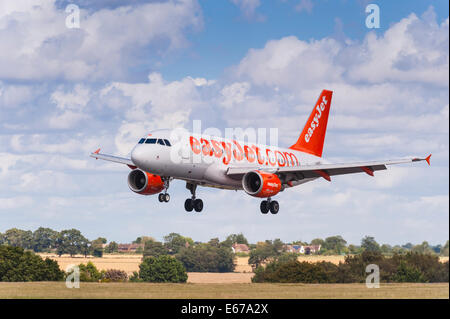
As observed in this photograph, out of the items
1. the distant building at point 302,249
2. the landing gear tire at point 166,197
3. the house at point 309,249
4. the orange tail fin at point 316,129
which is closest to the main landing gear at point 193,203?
the landing gear tire at point 166,197

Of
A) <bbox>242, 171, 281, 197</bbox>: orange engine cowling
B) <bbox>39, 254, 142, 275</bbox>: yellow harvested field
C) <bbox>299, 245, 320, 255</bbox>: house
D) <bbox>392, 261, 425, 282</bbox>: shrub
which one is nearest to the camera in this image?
<bbox>242, 171, 281, 197</bbox>: orange engine cowling

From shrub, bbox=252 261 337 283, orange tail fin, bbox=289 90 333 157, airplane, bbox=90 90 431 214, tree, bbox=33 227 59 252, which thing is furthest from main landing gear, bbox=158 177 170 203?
tree, bbox=33 227 59 252

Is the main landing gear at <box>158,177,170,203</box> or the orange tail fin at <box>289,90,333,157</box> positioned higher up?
the orange tail fin at <box>289,90,333,157</box>

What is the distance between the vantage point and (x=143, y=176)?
53.2 metres

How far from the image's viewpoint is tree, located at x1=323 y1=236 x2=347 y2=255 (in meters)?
98.8

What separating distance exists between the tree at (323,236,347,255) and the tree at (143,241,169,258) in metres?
22.1

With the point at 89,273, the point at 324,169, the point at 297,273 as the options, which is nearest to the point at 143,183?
the point at 324,169

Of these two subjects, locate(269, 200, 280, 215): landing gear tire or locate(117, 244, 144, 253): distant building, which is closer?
locate(269, 200, 280, 215): landing gear tire

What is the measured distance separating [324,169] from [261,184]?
5.28 m

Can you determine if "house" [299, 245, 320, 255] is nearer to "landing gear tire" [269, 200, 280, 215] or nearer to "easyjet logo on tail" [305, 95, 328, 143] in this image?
"easyjet logo on tail" [305, 95, 328, 143]

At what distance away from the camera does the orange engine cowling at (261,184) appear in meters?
51.5
